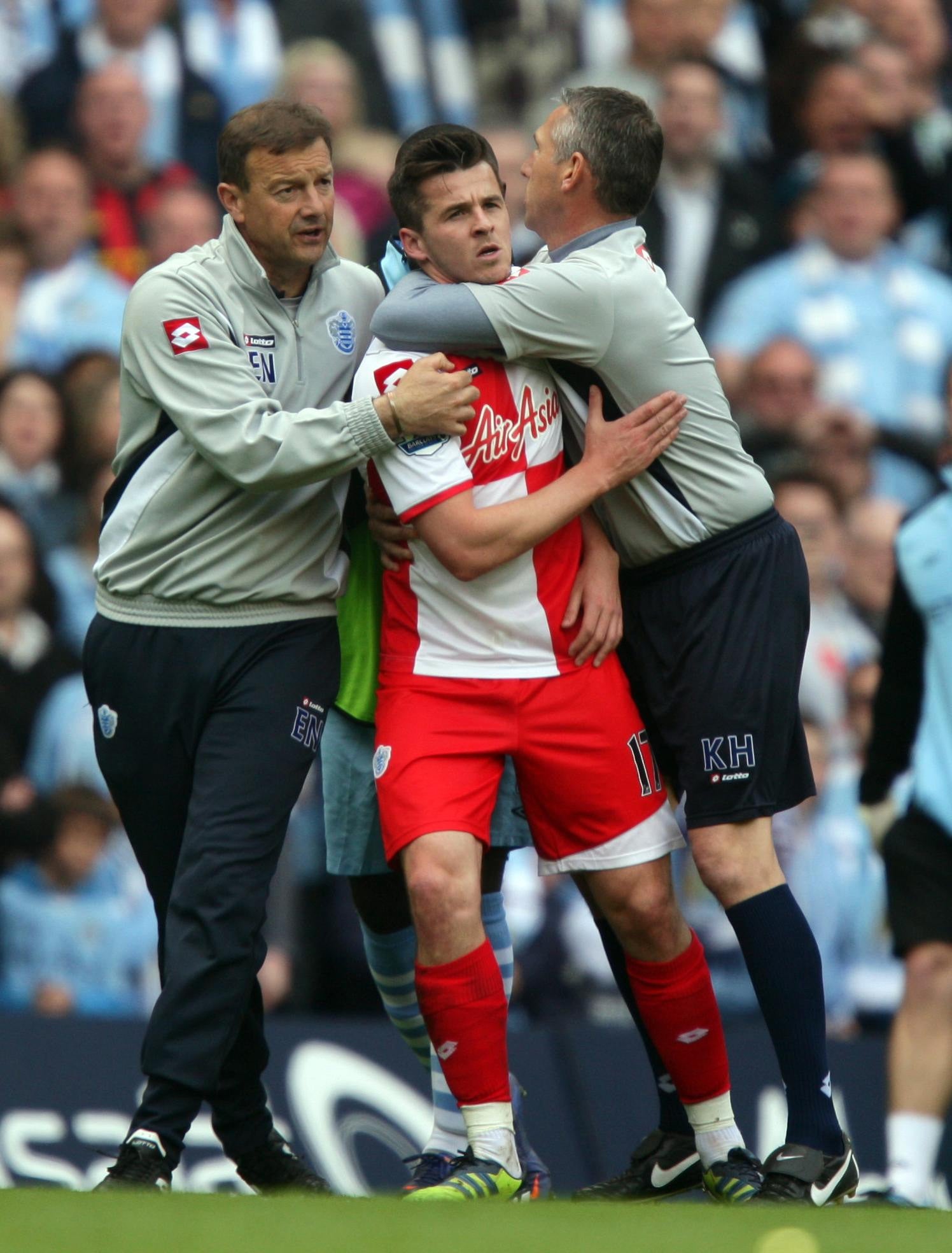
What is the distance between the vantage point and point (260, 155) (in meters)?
4.27

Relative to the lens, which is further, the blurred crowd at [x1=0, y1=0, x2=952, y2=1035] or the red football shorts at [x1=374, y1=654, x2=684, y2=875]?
the blurred crowd at [x1=0, y1=0, x2=952, y2=1035]

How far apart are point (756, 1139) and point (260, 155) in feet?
13.4

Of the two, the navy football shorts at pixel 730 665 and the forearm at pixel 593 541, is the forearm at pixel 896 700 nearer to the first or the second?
the navy football shorts at pixel 730 665

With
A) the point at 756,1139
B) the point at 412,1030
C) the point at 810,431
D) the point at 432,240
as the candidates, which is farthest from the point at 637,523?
the point at 810,431

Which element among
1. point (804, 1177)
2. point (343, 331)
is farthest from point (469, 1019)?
point (343, 331)

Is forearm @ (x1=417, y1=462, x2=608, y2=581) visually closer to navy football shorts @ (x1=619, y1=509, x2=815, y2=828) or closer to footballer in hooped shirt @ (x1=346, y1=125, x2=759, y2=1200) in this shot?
footballer in hooped shirt @ (x1=346, y1=125, x2=759, y2=1200)

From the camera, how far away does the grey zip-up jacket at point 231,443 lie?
419cm

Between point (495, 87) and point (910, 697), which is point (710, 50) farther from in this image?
point (910, 697)

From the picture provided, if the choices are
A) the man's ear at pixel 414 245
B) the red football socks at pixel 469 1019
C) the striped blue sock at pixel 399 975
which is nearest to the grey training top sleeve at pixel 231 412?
the man's ear at pixel 414 245

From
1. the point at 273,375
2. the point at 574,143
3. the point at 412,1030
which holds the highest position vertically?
the point at 574,143

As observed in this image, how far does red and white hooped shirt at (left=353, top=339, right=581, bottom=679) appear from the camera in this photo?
429cm

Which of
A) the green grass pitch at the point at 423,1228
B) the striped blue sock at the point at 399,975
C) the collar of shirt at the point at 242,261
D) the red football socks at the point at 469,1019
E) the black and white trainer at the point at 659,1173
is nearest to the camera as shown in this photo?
the green grass pitch at the point at 423,1228

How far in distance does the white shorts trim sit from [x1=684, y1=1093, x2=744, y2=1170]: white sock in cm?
60

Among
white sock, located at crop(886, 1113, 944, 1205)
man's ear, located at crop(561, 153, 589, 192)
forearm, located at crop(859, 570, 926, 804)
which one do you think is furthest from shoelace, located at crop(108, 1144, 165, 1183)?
forearm, located at crop(859, 570, 926, 804)
